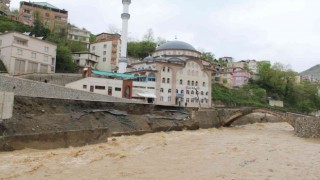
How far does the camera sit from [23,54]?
40.8m

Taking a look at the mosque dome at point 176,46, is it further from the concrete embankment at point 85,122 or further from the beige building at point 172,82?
the concrete embankment at point 85,122

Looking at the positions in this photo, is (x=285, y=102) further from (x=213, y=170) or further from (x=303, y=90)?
(x=213, y=170)

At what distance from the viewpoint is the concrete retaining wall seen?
15.0 metres

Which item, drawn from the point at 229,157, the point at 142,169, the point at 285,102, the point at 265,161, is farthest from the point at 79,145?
the point at 285,102

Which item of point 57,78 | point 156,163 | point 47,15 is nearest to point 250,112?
point 57,78

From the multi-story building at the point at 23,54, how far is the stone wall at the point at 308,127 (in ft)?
108

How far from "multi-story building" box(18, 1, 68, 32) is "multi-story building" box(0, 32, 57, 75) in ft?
63.1

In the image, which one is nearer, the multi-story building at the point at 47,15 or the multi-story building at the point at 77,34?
the multi-story building at the point at 47,15

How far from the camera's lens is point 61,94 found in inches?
1019

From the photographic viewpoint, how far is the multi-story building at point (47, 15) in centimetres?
6300

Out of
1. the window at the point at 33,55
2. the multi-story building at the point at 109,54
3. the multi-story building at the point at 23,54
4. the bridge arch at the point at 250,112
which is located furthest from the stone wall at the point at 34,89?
the multi-story building at the point at 109,54

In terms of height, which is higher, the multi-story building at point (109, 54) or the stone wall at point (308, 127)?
the multi-story building at point (109, 54)

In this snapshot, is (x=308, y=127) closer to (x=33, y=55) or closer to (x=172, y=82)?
(x=172, y=82)

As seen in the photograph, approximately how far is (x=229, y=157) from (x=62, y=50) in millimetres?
39547
